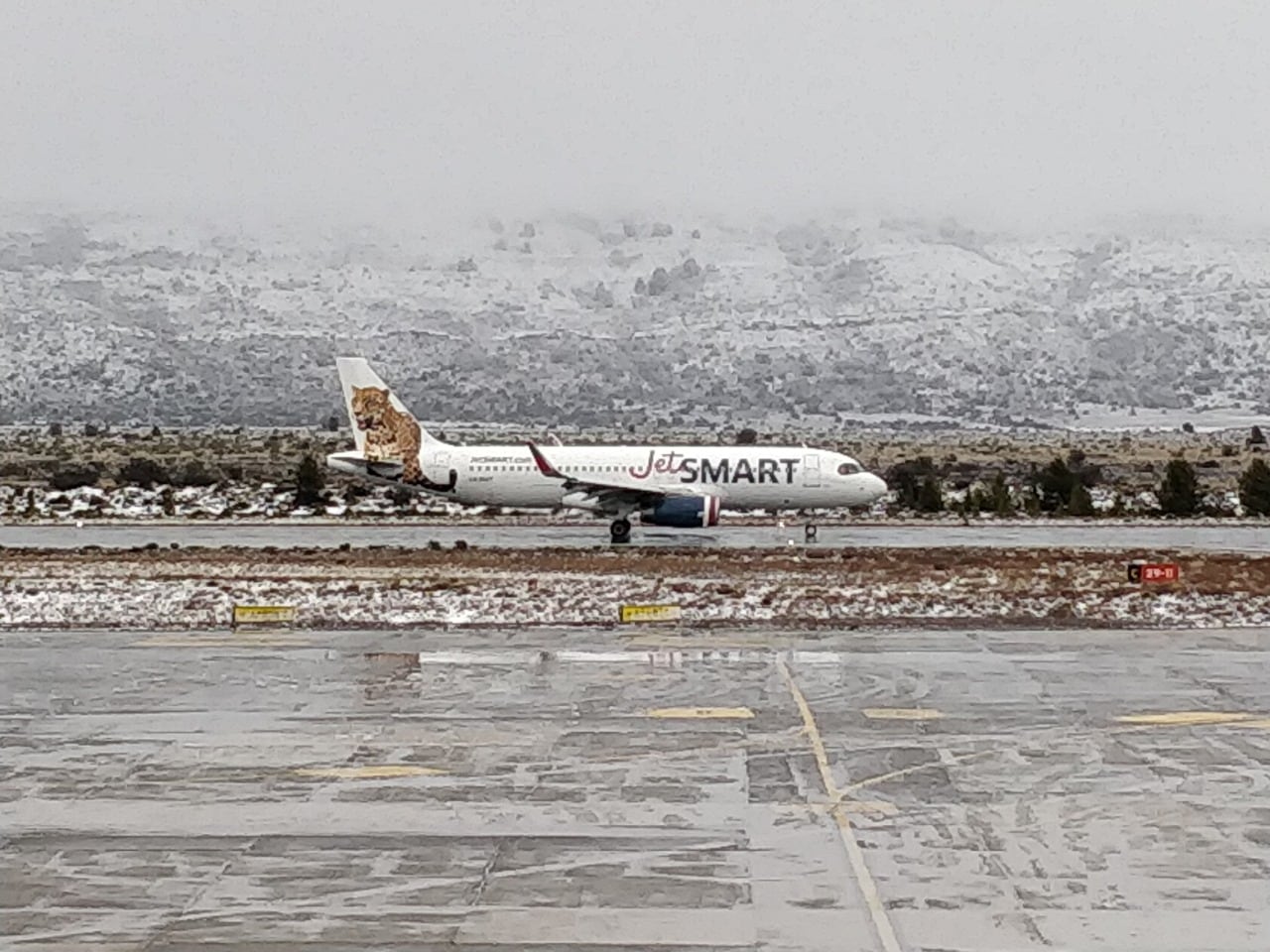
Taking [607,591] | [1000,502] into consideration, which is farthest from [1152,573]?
[1000,502]

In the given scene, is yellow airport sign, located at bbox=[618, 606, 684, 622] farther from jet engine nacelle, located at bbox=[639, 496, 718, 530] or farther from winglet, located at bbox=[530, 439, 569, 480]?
winglet, located at bbox=[530, 439, 569, 480]

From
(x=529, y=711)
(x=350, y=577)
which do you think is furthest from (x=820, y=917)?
(x=350, y=577)

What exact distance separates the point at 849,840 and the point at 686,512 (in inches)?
1260

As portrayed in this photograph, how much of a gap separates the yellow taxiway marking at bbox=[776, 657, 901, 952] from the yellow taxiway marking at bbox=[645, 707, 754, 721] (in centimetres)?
70

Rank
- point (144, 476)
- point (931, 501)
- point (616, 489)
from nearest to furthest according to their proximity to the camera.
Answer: point (616, 489) < point (931, 501) < point (144, 476)

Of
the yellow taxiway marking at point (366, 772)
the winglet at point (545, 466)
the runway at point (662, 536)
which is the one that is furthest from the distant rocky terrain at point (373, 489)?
the yellow taxiway marking at point (366, 772)

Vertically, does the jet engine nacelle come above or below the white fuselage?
below

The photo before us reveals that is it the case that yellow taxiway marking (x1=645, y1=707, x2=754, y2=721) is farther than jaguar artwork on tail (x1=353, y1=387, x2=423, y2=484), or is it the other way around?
jaguar artwork on tail (x1=353, y1=387, x2=423, y2=484)

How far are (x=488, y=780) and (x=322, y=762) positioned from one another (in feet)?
6.61

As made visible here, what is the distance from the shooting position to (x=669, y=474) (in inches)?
1853

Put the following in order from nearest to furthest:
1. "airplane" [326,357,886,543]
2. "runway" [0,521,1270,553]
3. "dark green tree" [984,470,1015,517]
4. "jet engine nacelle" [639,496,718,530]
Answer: "runway" [0,521,1270,553] → "jet engine nacelle" [639,496,718,530] → "airplane" [326,357,886,543] → "dark green tree" [984,470,1015,517]

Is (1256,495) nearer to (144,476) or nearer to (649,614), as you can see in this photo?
(649,614)

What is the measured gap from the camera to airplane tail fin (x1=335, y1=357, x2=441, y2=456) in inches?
1994

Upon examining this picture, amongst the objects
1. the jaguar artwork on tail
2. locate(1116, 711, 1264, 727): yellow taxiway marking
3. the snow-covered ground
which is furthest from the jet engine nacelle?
locate(1116, 711, 1264, 727): yellow taxiway marking
